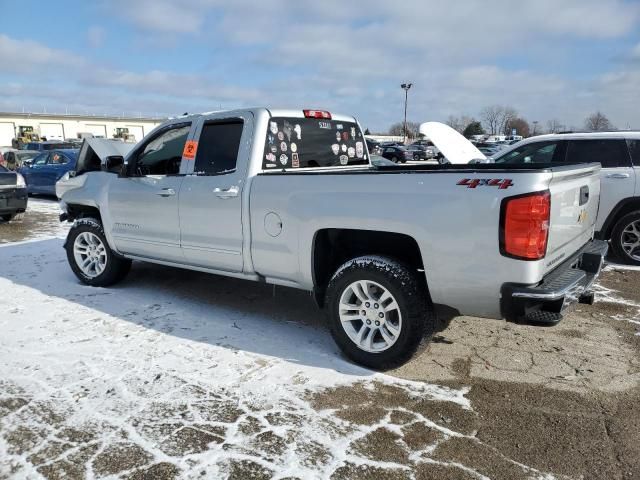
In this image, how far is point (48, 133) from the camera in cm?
8306

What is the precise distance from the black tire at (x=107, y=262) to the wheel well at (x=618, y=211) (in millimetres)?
6334

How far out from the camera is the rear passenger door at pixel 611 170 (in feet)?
22.8

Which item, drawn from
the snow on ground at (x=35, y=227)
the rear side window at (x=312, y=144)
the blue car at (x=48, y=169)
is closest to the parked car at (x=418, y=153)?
the blue car at (x=48, y=169)

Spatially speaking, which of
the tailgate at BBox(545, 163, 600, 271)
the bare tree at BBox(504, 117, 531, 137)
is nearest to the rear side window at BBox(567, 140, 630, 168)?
the tailgate at BBox(545, 163, 600, 271)

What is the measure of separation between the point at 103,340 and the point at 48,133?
91.1m

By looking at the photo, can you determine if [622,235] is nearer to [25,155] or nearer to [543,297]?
[543,297]

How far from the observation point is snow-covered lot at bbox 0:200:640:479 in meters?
2.77

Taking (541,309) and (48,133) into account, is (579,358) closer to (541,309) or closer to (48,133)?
(541,309)

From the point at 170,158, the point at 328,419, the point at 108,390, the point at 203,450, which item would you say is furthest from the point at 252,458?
the point at 170,158

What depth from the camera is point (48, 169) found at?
1430cm

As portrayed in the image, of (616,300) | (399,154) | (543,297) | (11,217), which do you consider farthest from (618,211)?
(399,154)

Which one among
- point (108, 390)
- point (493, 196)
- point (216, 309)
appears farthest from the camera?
point (216, 309)

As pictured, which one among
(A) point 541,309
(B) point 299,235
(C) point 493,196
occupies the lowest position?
(A) point 541,309

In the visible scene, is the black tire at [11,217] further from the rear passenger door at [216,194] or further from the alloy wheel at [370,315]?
the alloy wheel at [370,315]
